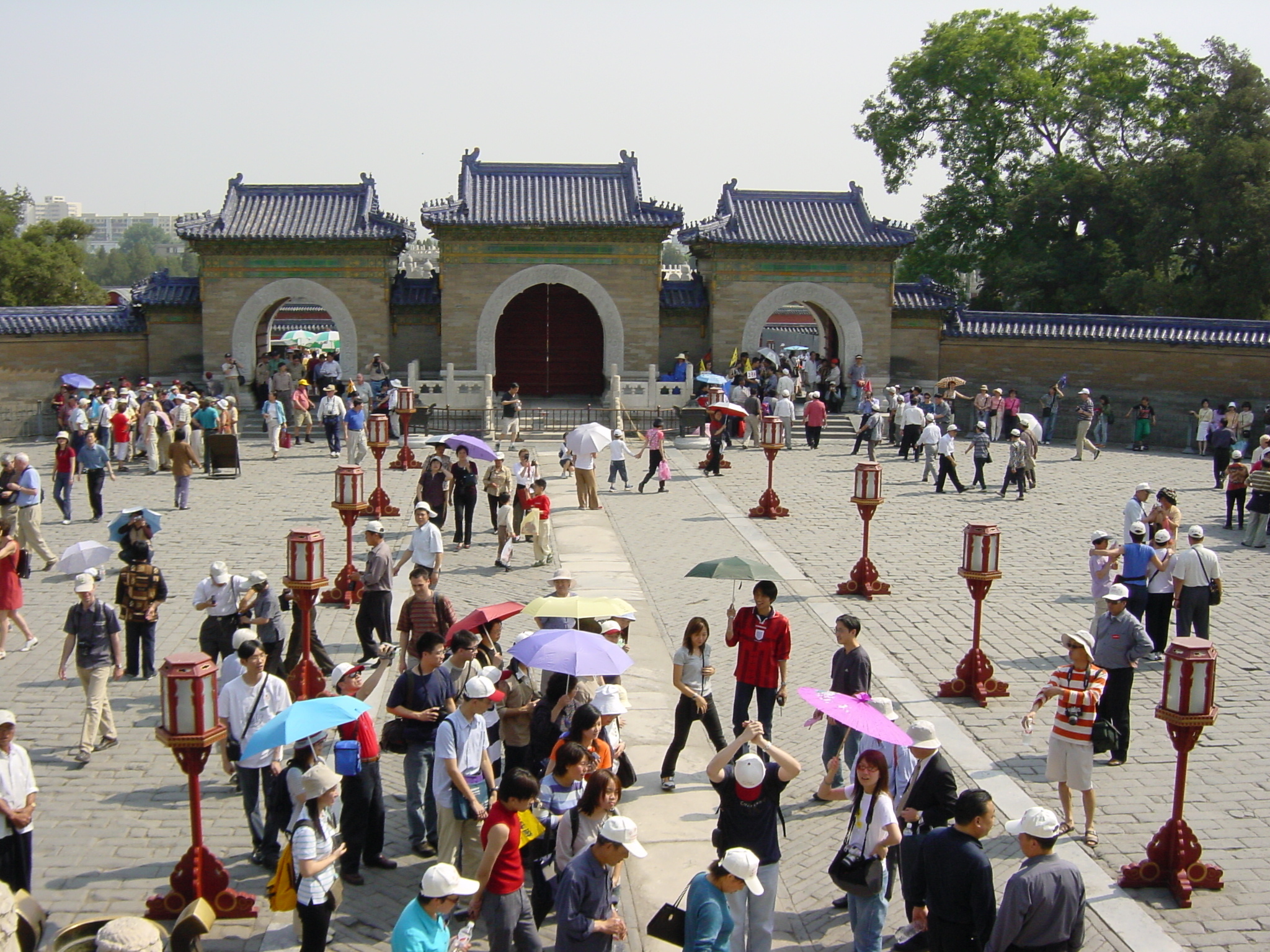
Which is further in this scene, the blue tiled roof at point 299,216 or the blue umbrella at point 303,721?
the blue tiled roof at point 299,216

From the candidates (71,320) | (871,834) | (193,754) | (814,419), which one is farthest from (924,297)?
(193,754)

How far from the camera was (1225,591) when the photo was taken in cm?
1581

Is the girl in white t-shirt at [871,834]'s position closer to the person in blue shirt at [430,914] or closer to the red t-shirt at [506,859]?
the red t-shirt at [506,859]

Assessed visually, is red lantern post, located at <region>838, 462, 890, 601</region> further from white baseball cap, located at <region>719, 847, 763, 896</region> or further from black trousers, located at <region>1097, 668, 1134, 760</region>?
white baseball cap, located at <region>719, 847, 763, 896</region>

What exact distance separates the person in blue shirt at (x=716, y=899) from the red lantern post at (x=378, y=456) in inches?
526

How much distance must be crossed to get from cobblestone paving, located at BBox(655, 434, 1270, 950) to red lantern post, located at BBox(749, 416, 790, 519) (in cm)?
37

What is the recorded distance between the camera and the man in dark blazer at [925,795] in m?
7.47

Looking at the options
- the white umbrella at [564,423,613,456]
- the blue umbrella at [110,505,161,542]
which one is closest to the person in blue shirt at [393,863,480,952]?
the blue umbrella at [110,505,161,542]

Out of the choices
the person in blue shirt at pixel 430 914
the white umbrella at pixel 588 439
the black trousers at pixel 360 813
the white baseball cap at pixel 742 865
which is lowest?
the black trousers at pixel 360 813

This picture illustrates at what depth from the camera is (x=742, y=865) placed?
19.6ft

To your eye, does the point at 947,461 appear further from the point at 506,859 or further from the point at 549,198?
the point at 506,859

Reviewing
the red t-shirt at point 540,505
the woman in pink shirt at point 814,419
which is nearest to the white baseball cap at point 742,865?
the red t-shirt at point 540,505

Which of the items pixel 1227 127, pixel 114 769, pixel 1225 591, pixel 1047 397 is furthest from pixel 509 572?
pixel 1227 127

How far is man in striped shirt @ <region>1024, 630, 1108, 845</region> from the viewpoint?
340 inches
